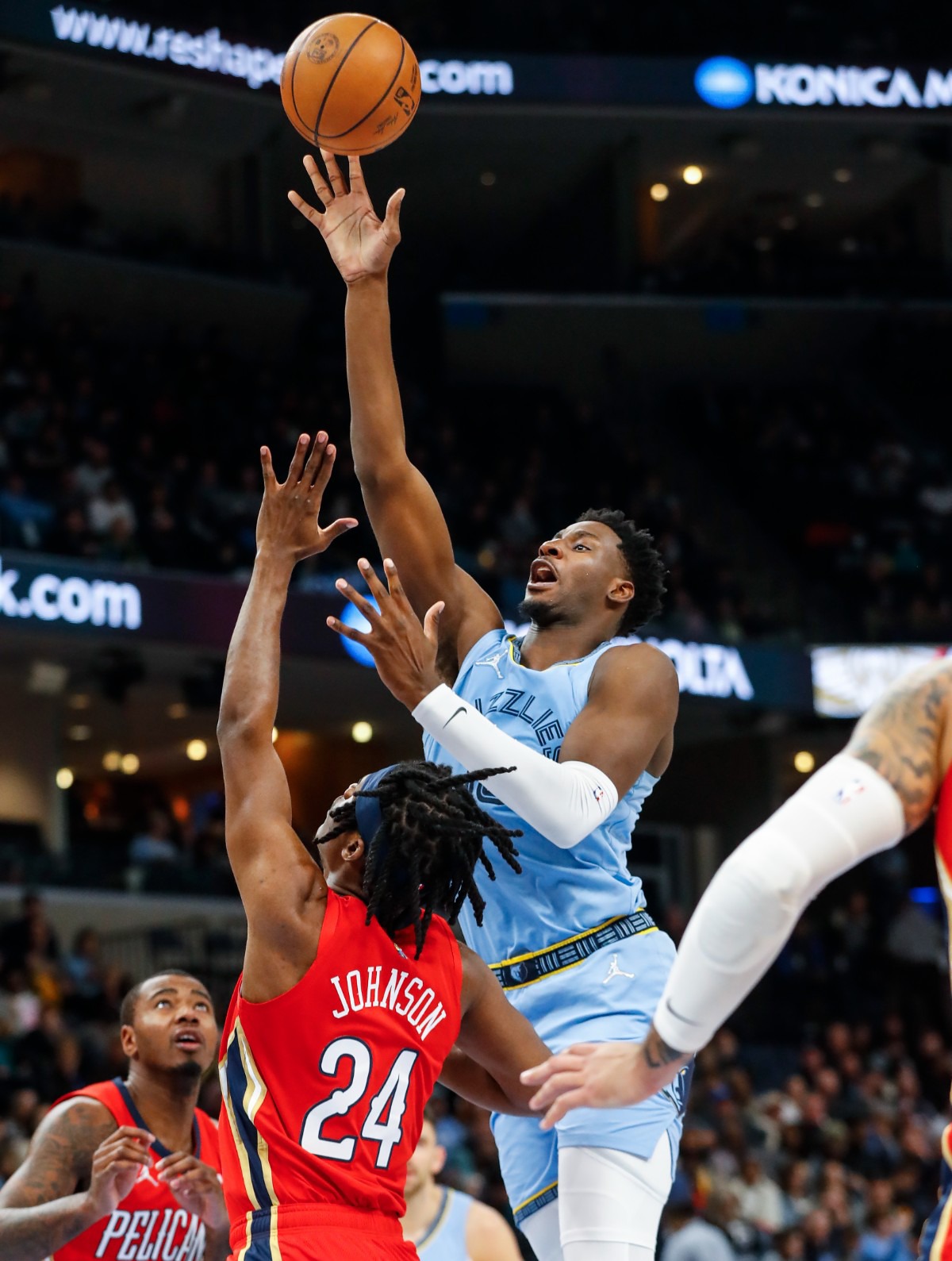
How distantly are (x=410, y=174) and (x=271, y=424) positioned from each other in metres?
5.97

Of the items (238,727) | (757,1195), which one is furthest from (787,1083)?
(238,727)

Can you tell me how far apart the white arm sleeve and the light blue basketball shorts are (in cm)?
45

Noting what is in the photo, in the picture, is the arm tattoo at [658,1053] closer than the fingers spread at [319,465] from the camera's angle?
Yes

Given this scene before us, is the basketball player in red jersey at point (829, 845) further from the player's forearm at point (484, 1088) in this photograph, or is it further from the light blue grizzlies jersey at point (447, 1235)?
the light blue grizzlies jersey at point (447, 1235)

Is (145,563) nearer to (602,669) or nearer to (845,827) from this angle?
(602,669)

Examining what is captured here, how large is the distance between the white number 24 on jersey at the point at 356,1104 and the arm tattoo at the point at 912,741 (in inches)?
56.9

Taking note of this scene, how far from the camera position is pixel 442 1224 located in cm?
682

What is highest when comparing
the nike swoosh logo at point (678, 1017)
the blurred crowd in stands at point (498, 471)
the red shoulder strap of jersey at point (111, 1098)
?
the blurred crowd in stands at point (498, 471)

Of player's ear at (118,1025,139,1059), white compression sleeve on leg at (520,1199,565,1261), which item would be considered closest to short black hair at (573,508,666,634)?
white compression sleeve on leg at (520,1199,565,1261)

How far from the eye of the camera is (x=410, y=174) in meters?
26.8

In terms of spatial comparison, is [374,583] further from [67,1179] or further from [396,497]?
[67,1179]

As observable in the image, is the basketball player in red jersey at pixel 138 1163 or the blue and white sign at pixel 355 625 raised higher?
the blue and white sign at pixel 355 625

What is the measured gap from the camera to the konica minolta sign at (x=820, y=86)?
968 inches

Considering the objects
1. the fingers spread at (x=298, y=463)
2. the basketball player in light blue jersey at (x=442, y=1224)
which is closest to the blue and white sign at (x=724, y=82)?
the basketball player in light blue jersey at (x=442, y=1224)
